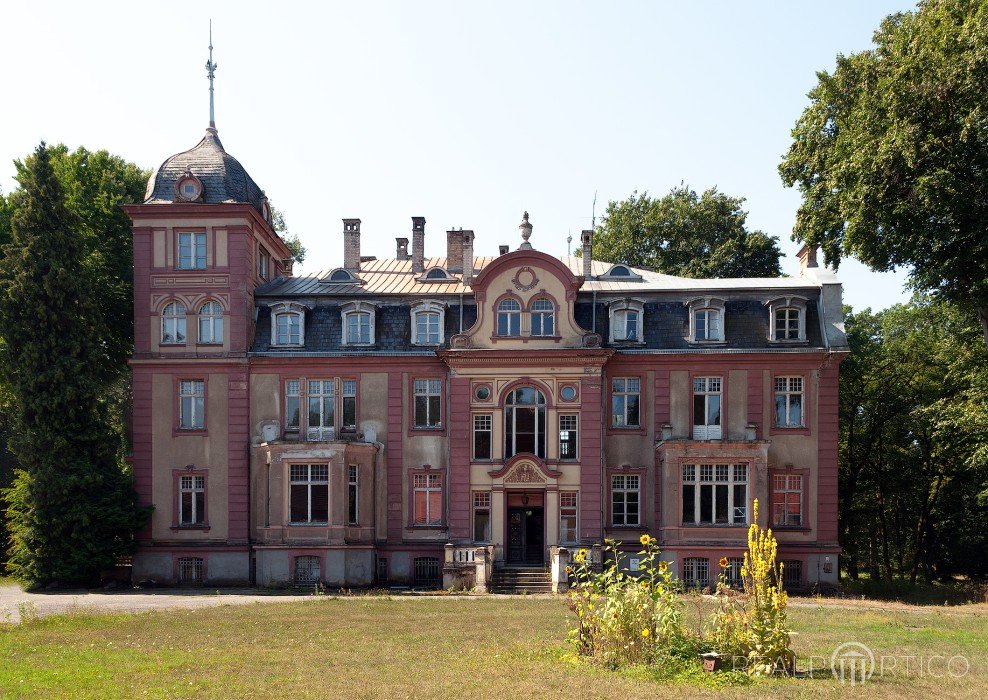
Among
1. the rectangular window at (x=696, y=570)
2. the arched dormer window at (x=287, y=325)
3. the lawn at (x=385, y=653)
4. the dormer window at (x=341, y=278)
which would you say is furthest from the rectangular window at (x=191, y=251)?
the rectangular window at (x=696, y=570)

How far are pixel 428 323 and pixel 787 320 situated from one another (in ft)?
43.2

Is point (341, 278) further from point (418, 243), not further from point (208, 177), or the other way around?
point (208, 177)

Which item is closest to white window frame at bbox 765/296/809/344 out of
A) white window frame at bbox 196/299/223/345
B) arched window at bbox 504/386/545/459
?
arched window at bbox 504/386/545/459

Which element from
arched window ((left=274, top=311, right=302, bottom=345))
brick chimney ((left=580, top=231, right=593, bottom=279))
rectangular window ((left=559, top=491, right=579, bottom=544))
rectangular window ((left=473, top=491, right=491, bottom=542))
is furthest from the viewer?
brick chimney ((left=580, top=231, right=593, bottom=279))

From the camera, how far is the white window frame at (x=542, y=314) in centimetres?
3625

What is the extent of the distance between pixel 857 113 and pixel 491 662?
20.7 metres

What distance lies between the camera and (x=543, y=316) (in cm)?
3631

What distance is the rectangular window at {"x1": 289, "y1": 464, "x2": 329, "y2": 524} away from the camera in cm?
3594

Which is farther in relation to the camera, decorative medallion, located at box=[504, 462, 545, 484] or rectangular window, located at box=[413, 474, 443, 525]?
rectangular window, located at box=[413, 474, 443, 525]

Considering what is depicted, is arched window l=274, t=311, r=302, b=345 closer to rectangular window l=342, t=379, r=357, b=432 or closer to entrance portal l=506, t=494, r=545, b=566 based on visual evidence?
rectangular window l=342, t=379, r=357, b=432

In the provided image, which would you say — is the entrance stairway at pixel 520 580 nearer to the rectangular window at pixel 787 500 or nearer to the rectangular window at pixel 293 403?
the rectangular window at pixel 787 500

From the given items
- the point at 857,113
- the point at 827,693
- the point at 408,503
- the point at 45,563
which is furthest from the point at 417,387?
the point at 827,693

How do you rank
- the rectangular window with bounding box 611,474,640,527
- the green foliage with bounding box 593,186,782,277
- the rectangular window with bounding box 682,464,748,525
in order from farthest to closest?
the green foliage with bounding box 593,186,782,277, the rectangular window with bounding box 611,474,640,527, the rectangular window with bounding box 682,464,748,525

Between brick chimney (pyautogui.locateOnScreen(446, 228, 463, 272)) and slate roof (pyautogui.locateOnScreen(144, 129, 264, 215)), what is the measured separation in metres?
7.62
